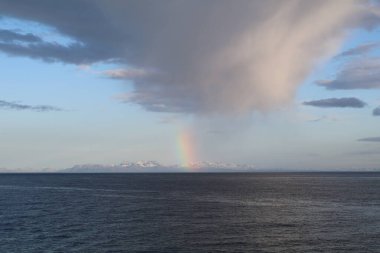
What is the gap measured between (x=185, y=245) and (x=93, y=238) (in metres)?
14.6

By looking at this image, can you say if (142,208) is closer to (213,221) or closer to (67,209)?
(67,209)

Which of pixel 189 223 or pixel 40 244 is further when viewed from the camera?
pixel 189 223

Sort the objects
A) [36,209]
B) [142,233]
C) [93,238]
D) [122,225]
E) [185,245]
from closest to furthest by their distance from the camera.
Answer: [185,245], [93,238], [142,233], [122,225], [36,209]

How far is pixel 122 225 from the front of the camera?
79.6 m

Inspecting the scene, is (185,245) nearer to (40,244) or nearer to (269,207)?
(40,244)

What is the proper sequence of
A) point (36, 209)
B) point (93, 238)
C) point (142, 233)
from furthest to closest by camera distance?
point (36, 209) < point (142, 233) < point (93, 238)

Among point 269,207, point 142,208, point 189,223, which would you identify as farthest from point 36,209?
point 269,207

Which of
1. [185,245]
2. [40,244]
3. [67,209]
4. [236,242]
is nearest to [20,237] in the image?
[40,244]

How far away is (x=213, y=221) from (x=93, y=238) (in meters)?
25.7

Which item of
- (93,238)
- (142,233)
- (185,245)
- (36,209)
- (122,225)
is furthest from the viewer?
(36,209)

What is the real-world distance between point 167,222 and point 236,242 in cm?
2235

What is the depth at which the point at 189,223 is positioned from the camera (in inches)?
3211

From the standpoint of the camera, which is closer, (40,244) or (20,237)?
(40,244)

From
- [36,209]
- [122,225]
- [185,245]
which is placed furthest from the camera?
[36,209]
